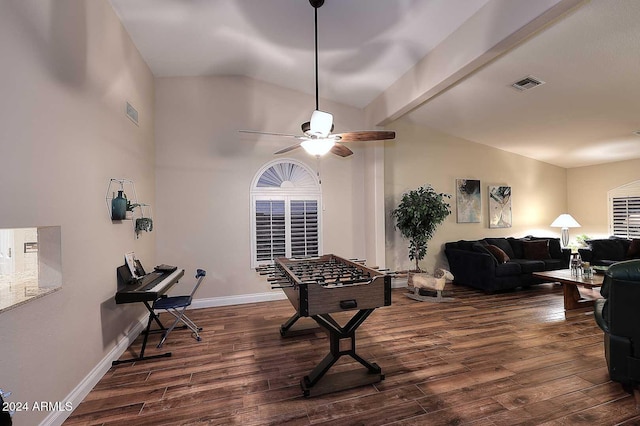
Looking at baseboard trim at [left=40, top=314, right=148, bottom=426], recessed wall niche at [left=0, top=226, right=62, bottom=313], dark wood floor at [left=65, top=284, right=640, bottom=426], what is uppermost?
recessed wall niche at [left=0, top=226, right=62, bottom=313]

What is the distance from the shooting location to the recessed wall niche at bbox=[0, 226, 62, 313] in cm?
203

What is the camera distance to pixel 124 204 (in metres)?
3.11

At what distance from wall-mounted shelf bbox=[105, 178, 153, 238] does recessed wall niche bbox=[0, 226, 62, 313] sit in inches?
33.9

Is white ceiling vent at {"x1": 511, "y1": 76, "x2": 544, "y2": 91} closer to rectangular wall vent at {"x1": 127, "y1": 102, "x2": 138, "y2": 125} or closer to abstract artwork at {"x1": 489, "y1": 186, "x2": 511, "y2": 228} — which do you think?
abstract artwork at {"x1": 489, "y1": 186, "x2": 511, "y2": 228}

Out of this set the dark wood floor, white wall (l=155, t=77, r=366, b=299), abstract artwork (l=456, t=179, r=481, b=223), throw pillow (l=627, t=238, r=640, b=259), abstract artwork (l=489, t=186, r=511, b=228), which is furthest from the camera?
abstract artwork (l=489, t=186, r=511, b=228)

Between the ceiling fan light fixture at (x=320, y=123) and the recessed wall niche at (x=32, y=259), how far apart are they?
215cm

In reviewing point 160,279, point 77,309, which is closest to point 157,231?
point 160,279

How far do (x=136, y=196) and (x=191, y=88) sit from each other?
6.47 feet

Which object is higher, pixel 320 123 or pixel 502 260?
pixel 320 123

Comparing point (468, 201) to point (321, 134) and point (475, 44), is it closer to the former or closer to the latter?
point (475, 44)

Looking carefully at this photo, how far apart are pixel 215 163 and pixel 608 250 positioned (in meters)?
7.56

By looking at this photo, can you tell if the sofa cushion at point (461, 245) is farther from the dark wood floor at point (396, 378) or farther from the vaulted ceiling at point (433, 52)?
the vaulted ceiling at point (433, 52)

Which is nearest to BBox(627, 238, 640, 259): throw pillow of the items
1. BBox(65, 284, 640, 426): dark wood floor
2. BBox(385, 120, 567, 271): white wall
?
BBox(385, 120, 567, 271): white wall

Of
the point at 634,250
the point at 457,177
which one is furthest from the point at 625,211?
the point at 457,177
